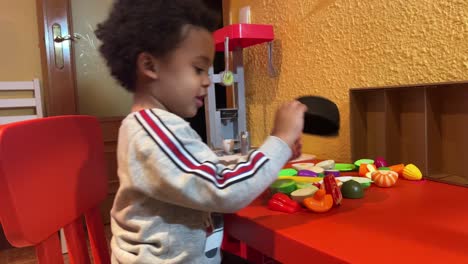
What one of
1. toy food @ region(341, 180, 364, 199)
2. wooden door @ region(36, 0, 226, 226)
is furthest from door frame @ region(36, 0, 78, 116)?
A: toy food @ region(341, 180, 364, 199)

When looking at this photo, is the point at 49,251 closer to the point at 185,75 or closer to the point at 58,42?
the point at 185,75

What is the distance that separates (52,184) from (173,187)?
0.68 ft

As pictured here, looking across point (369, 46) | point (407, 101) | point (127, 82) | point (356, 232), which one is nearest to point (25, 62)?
point (127, 82)

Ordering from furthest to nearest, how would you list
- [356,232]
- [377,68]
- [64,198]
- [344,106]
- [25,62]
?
[25,62] → [344,106] → [377,68] → [64,198] → [356,232]

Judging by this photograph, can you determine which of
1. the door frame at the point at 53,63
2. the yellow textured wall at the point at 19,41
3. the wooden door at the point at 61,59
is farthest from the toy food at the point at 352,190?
the yellow textured wall at the point at 19,41

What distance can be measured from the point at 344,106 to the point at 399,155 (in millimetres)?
239

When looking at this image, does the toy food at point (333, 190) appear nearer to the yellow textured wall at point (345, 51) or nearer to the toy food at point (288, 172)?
the toy food at point (288, 172)

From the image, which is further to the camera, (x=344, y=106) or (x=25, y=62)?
(x=25, y=62)

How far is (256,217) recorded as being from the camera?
55cm

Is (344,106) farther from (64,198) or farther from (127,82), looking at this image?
(64,198)

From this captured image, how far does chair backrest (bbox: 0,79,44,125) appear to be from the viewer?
5.99ft

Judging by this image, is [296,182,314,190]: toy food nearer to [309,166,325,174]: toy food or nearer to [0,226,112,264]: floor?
[309,166,325,174]: toy food

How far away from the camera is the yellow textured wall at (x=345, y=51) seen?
775mm

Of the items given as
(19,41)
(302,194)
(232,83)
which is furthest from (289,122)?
(19,41)
